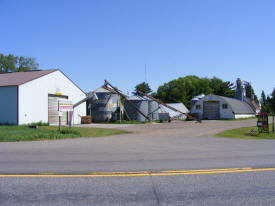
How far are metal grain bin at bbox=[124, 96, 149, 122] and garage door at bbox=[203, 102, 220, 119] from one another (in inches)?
524

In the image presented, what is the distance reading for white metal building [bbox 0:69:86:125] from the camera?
2577 cm

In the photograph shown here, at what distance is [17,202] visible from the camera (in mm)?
4953

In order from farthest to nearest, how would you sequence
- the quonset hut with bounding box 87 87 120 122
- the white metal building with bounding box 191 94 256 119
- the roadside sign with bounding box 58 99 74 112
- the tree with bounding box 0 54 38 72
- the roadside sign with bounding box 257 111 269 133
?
1. the tree with bounding box 0 54 38 72
2. the white metal building with bounding box 191 94 256 119
3. the quonset hut with bounding box 87 87 120 122
4. the roadside sign with bounding box 58 99 74 112
5. the roadside sign with bounding box 257 111 269 133

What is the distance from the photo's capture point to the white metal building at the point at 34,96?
25766 millimetres

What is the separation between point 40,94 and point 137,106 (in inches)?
625

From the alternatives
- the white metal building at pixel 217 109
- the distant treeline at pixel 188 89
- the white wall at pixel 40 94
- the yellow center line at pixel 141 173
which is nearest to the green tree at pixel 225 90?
the distant treeline at pixel 188 89

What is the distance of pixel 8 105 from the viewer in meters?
26.0

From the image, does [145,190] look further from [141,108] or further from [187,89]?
[187,89]

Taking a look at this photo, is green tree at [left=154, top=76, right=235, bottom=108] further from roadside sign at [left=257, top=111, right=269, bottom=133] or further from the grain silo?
roadside sign at [left=257, top=111, right=269, bottom=133]

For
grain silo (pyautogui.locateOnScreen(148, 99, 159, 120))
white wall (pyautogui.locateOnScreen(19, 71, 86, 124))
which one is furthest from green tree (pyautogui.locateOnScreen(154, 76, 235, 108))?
white wall (pyautogui.locateOnScreen(19, 71, 86, 124))

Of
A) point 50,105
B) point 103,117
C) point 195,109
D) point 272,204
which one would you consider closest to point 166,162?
point 272,204

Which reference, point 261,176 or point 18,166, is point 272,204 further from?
point 18,166

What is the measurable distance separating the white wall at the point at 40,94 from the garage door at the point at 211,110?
2445 cm

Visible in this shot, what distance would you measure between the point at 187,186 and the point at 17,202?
11.5 feet
